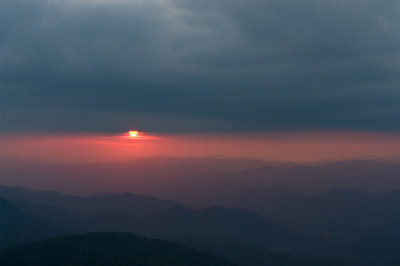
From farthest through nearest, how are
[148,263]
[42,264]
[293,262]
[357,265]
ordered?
[357,265] → [293,262] → [148,263] → [42,264]

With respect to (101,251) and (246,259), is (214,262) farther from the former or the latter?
(246,259)

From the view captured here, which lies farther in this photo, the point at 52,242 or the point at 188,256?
the point at 188,256

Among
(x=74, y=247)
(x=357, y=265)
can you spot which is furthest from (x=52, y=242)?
(x=357, y=265)

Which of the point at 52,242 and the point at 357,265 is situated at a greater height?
the point at 52,242

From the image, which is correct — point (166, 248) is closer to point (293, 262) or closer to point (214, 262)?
point (214, 262)

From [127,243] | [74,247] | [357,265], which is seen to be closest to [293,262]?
[357,265]

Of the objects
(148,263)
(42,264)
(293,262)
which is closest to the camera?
(42,264)
